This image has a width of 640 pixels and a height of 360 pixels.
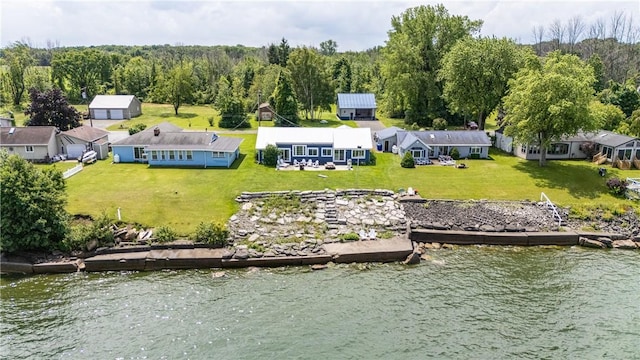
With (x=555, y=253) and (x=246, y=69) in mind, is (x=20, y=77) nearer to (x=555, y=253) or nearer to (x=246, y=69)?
(x=246, y=69)

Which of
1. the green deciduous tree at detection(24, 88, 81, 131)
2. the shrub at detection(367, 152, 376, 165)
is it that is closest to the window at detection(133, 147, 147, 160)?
the green deciduous tree at detection(24, 88, 81, 131)

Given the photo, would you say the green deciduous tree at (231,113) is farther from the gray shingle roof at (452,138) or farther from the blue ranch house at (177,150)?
the gray shingle roof at (452,138)

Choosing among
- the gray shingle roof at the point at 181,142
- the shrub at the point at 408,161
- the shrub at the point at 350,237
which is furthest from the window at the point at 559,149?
the gray shingle roof at the point at 181,142

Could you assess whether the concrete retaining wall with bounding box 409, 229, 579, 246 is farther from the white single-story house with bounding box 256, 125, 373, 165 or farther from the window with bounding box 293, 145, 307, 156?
the window with bounding box 293, 145, 307, 156

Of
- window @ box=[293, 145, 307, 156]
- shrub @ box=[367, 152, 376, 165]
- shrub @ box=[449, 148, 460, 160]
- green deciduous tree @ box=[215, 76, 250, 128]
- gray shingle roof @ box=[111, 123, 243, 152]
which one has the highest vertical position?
green deciduous tree @ box=[215, 76, 250, 128]

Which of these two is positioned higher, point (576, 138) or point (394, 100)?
point (394, 100)

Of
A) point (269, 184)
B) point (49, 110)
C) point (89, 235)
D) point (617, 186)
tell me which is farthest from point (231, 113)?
point (617, 186)

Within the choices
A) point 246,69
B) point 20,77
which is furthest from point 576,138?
point 20,77
